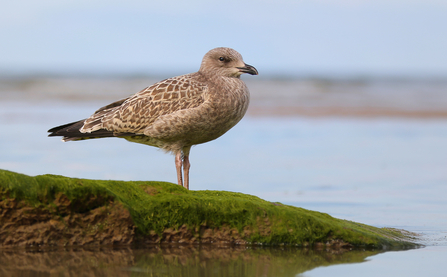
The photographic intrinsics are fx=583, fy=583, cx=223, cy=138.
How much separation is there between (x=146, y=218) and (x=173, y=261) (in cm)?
68

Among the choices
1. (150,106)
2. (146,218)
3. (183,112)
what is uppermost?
(150,106)

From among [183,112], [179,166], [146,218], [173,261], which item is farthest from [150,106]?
[173,261]

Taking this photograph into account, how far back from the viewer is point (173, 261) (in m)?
4.96

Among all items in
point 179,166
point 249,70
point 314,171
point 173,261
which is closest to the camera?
point 173,261

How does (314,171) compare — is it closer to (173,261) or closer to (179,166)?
(179,166)

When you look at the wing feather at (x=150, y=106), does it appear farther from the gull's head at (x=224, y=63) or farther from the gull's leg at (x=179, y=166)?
the gull's leg at (x=179, y=166)

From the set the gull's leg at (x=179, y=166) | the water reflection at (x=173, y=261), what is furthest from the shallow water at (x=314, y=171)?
the gull's leg at (x=179, y=166)

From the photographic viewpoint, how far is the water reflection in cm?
460

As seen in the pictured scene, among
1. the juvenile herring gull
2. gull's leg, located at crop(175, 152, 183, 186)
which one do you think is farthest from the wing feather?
gull's leg, located at crop(175, 152, 183, 186)

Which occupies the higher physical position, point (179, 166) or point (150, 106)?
point (150, 106)

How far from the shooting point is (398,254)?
5469 millimetres

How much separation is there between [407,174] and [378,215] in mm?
2993

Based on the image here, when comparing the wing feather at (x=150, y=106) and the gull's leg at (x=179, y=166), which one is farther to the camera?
the gull's leg at (x=179, y=166)

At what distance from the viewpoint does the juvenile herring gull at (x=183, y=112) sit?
739cm
